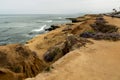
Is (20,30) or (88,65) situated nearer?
(88,65)

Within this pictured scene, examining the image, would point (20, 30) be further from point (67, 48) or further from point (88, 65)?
point (88, 65)

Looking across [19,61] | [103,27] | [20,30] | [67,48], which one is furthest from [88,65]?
[20,30]

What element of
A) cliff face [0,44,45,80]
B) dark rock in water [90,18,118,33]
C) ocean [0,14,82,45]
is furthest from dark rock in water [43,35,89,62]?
ocean [0,14,82,45]

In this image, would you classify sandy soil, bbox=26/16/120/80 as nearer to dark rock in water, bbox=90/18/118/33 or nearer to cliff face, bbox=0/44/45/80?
cliff face, bbox=0/44/45/80

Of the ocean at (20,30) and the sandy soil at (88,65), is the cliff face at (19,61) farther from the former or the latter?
the ocean at (20,30)

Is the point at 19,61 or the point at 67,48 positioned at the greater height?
the point at 19,61

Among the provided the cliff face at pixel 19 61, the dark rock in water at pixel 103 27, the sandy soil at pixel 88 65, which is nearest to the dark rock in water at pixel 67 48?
the sandy soil at pixel 88 65

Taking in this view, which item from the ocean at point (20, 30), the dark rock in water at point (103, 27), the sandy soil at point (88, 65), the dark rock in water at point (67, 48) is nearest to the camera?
the sandy soil at point (88, 65)

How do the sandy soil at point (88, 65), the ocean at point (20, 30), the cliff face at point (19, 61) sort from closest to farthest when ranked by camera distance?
the sandy soil at point (88, 65) → the cliff face at point (19, 61) → the ocean at point (20, 30)

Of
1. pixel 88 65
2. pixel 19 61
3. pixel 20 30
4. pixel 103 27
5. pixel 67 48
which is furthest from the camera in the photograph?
pixel 20 30

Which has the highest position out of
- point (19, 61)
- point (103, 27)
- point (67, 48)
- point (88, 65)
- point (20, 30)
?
point (19, 61)

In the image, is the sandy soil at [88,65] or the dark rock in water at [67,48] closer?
the sandy soil at [88,65]

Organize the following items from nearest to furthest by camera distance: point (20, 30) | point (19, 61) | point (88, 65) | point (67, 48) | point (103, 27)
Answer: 1. point (19, 61)
2. point (88, 65)
3. point (67, 48)
4. point (103, 27)
5. point (20, 30)

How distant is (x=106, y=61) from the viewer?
33.3 ft
